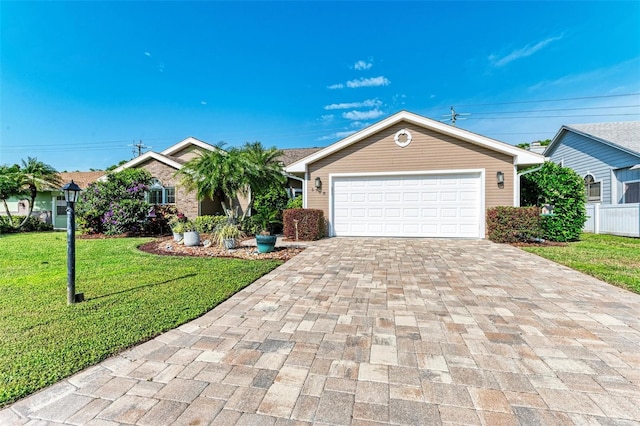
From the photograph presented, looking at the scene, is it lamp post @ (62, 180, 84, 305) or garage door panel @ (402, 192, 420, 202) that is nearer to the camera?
lamp post @ (62, 180, 84, 305)

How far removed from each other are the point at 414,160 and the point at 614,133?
37.0 feet

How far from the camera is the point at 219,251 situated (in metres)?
7.91

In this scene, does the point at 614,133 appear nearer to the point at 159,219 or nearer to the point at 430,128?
the point at 430,128

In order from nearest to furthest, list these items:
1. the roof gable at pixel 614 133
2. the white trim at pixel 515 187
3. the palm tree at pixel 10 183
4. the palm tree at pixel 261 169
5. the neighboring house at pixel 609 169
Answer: the palm tree at pixel 261 169 → the white trim at pixel 515 187 → the neighboring house at pixel 609 169 → the roof gable at pixel 614 133 → the palm tree at pixel 10 183

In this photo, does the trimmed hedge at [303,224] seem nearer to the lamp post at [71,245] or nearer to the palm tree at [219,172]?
the palm tree at [219,172]

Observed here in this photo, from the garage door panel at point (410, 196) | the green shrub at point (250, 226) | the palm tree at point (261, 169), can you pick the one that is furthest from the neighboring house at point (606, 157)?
the green shrub at point (250, 226)

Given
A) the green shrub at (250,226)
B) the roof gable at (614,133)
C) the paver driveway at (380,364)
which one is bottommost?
the paver driveway at (380,364)

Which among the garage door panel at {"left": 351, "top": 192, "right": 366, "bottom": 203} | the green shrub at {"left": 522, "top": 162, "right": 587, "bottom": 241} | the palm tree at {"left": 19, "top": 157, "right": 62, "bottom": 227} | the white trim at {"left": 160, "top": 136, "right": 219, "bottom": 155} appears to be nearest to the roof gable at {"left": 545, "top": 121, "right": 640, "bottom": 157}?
the green shrub at {"left": 522, "top": 162, "right": 587, "bottom": 241}

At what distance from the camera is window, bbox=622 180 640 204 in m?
11.6

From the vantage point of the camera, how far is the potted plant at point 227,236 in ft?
26.7

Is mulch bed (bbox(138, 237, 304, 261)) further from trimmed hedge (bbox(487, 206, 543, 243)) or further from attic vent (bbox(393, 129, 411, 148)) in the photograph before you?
trimmed hedge (bbox(487, 206, 543, 243))

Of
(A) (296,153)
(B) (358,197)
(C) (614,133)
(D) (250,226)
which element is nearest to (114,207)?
(D) (250,226)

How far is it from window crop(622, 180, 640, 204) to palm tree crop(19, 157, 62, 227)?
1110 inches

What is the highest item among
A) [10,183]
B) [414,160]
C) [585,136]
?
[585,136]
